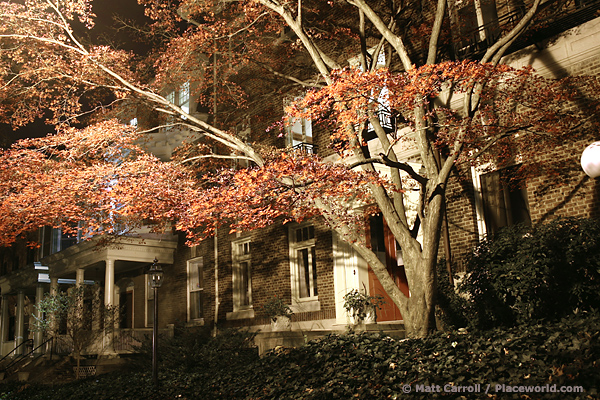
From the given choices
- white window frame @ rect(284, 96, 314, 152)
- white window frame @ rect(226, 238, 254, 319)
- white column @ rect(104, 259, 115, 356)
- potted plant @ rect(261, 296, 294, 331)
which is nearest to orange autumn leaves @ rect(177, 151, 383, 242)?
potted plant @ rect(261, 296, 294, 331)

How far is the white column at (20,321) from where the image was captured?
89.2 feet

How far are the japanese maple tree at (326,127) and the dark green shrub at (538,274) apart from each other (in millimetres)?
1160

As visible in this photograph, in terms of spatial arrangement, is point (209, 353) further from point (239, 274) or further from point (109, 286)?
point (109, 286)

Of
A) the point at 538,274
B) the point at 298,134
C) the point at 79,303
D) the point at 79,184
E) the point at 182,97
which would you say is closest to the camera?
the point at 538,274

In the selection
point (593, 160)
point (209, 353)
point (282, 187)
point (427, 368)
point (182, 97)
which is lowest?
point (209, 353)

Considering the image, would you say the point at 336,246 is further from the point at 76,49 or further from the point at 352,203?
the point at 76,49

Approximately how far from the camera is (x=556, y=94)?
965cm

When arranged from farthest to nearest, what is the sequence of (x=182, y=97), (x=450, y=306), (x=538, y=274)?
(x=182, y=97) → (x=450, y=306) → (x=538, y=274)

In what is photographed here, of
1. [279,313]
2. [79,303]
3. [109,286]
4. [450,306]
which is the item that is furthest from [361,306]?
[79,303]

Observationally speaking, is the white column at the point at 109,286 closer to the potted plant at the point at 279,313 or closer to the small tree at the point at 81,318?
the small tree at the point at 81,318

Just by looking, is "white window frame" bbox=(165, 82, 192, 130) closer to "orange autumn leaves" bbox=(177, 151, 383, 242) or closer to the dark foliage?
"orange autumn leaves" bbox=(177, 151, 383, 242)

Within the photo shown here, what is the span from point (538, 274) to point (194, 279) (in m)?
15.1

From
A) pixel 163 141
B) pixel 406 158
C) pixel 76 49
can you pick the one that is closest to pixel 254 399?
pixel 406 158

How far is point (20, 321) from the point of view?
27531 millimetres
